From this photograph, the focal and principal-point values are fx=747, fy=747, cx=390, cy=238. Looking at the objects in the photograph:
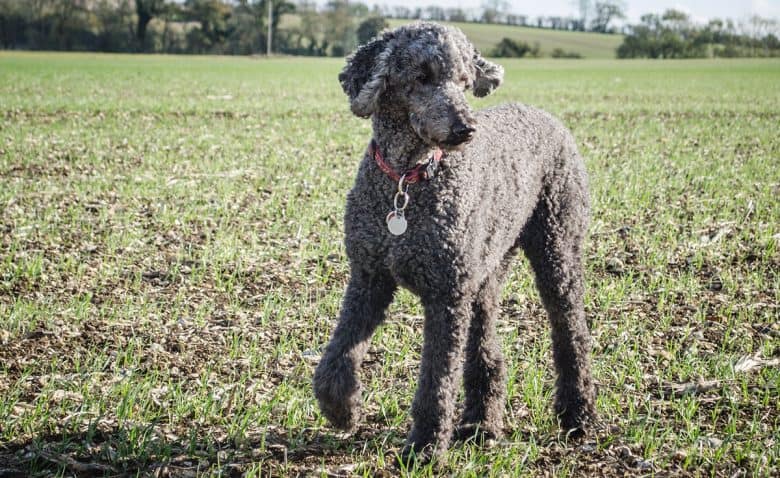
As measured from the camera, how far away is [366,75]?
12.1ft

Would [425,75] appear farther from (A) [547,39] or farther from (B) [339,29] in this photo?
(A) [547,39]

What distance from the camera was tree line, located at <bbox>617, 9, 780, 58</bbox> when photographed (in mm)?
76062

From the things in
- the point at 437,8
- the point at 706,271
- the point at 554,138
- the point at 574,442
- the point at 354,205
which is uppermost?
the point at 437,8

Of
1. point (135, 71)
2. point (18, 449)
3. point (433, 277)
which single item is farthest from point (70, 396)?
point (135, 71)

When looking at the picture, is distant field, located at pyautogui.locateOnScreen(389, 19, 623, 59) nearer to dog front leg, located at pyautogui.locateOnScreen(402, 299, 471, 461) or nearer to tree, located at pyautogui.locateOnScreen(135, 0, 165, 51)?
tree, located at pyautogui.locateOnScreen(135, 0, 165, 51)

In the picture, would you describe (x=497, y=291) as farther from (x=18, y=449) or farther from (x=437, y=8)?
(x=437, y=8)

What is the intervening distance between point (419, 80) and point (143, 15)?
2892 inches

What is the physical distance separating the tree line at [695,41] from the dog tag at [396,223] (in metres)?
79.7

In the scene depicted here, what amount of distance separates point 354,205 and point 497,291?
119cm

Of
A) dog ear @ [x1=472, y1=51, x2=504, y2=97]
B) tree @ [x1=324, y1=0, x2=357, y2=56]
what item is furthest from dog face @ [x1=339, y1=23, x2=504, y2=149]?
tree @ [x1=324, y1=0, x2=357, y2=56]

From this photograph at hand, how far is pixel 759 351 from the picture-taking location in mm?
5430

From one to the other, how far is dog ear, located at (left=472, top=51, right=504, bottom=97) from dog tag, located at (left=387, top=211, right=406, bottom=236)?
2.81 ft

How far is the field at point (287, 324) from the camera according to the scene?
4082mm

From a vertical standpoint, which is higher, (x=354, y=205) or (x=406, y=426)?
(x=354, y=205)
